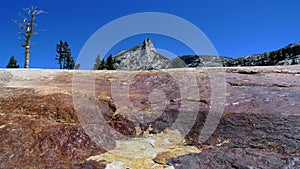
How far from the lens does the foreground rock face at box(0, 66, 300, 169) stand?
4723mm

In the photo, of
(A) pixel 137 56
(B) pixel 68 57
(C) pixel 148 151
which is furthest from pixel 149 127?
(A) pixel 137 56

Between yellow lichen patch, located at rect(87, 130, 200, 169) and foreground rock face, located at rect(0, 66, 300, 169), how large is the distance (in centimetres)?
2

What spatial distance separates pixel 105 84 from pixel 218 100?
4.17 m

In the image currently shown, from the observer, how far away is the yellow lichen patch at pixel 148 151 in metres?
4.66

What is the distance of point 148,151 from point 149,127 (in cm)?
99

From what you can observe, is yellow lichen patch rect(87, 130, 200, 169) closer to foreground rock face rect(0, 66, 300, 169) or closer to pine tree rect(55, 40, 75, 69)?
foreground rock face rect(0, 66, 300, 169)

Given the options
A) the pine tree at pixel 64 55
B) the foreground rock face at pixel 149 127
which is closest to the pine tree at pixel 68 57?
the pine tree at pixel 64 55

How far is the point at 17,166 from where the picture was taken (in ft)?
14.8

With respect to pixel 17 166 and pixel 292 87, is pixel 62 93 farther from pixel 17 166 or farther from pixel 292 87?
pixel 292 87

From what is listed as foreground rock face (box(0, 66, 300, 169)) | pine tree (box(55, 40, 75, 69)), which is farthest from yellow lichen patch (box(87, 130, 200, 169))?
pine tree (box(55, 40, 75, 69))

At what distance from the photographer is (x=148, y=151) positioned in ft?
16.7

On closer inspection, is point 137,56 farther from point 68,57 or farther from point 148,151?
point 148,151

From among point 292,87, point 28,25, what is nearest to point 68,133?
point 292,87

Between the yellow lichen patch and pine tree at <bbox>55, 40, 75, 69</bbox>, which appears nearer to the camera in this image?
the yellow lichen patch
